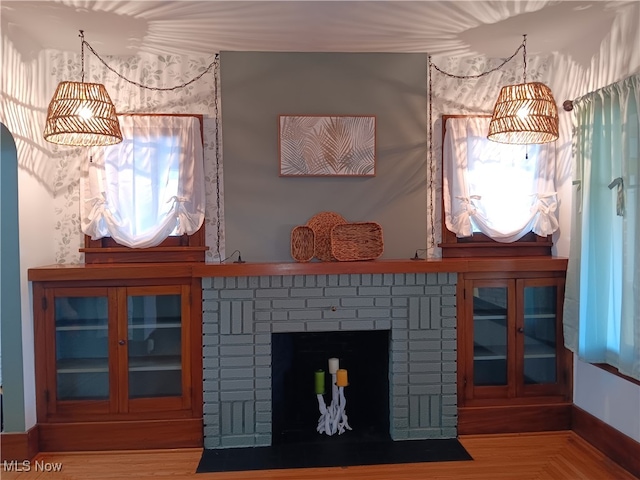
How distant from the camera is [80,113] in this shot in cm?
242

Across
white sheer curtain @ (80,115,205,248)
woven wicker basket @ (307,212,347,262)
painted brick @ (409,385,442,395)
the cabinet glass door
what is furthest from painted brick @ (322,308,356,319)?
the cabinet glass door

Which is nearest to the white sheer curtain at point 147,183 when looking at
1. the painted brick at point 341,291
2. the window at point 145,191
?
the window at point 145,191

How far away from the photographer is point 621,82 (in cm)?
239

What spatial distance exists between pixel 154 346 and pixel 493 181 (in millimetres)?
2378

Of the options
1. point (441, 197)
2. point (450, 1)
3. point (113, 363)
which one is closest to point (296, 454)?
point (113, 363)

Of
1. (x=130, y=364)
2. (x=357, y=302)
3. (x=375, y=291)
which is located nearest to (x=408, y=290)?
(x=375, y=291)

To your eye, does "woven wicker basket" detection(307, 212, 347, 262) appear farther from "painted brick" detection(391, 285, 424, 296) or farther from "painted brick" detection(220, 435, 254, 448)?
"painted brick" detection(220, 435, 254, 448)

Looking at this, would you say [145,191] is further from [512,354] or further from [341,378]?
[512,354]

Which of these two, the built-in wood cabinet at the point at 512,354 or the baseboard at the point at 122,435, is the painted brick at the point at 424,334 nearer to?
the built-in wood cabinet at the point at 512,354

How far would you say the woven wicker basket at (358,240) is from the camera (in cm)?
290

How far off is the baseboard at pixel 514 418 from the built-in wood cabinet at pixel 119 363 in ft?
5.36

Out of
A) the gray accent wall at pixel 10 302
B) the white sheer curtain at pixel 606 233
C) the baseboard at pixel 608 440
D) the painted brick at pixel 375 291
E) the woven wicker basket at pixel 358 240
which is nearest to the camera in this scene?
the white sheer curtain at pixel 606 233

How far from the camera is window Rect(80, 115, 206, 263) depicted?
295 centimetres

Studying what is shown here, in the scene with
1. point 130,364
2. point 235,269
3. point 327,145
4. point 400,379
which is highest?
point 327,145
